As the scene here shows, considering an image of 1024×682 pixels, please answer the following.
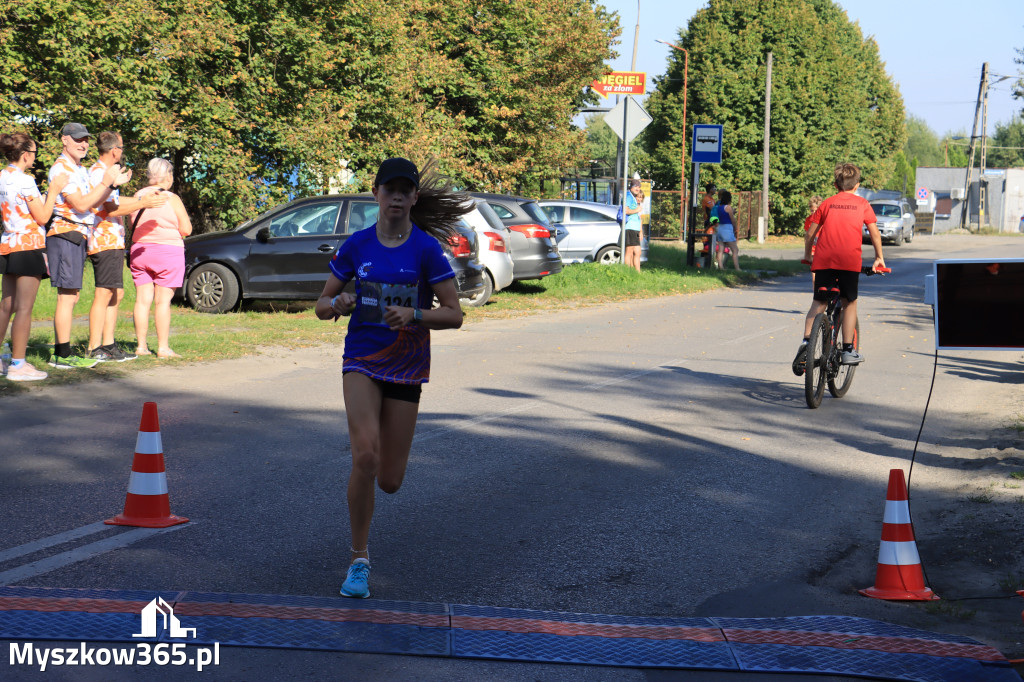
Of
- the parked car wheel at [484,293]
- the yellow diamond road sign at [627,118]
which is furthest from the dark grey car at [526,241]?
the yellow diamond road sign at [627,118]

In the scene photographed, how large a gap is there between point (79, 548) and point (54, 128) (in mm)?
14403

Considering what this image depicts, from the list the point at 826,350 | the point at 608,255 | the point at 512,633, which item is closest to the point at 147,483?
the point at 512,633

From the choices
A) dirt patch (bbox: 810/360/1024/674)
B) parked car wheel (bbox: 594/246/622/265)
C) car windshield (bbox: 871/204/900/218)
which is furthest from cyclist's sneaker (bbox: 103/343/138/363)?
car windshield (bbox: 871/204/900/218)

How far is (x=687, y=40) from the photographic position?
181 feet

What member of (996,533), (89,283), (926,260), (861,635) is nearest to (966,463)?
(996,533)

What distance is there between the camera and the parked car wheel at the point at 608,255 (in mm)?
25734

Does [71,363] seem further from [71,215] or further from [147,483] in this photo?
[147,483]

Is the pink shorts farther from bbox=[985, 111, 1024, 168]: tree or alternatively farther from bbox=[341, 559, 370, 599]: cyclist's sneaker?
bbox=[985, 111, 1024, 168]: tree

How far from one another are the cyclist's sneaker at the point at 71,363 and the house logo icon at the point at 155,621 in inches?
262

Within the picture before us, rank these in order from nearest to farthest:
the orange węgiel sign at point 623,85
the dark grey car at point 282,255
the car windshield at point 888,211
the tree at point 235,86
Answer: the dark grey car at point 282,255, the tree at point 235,86, the orange węgiel sign at point 623,85, the car windshield at point 888,211

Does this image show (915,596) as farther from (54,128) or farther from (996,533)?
(54,128)

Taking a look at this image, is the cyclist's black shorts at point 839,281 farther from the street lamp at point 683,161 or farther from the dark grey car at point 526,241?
the street lamp at point 683,161

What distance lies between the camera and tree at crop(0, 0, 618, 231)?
56.0ft

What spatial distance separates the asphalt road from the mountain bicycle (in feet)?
0.63
